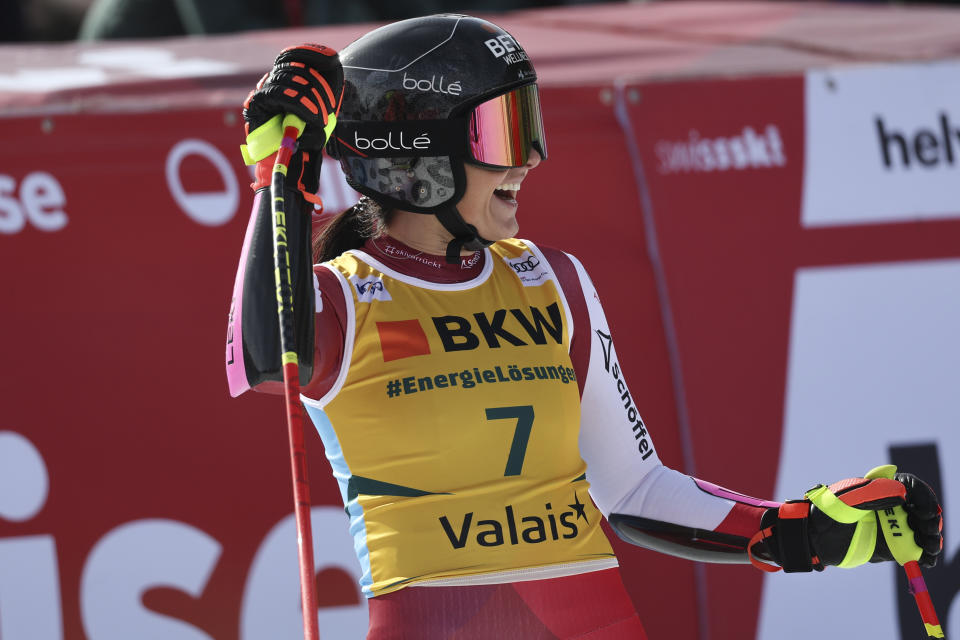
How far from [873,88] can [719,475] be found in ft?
4.47

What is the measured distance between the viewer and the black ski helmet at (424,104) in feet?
7.89

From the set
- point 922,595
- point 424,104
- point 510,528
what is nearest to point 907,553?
point 922,595

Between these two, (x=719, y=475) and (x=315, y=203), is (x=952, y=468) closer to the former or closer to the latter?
(x=719, y=475)

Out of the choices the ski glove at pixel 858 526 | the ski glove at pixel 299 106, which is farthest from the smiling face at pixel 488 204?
the ski glove at pixel 858 526

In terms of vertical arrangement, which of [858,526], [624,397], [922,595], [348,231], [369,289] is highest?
[348,231]

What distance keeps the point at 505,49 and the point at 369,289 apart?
0.53 meters

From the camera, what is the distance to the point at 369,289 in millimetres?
2270

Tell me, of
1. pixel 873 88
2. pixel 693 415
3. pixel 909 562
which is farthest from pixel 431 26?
pixel 873 88

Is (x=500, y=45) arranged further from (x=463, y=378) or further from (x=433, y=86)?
(x=463, y=378)

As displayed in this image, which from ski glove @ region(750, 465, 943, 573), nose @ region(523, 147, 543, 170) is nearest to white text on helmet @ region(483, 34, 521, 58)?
nose @ region(523, 147, 543, 170)

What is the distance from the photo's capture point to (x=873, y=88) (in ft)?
14.3

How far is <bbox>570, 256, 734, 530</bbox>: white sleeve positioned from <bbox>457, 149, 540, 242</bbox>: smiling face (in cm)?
18

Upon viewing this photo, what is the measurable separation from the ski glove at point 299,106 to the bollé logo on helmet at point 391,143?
10.9 inches

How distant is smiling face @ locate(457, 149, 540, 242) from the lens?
2.42 meters
